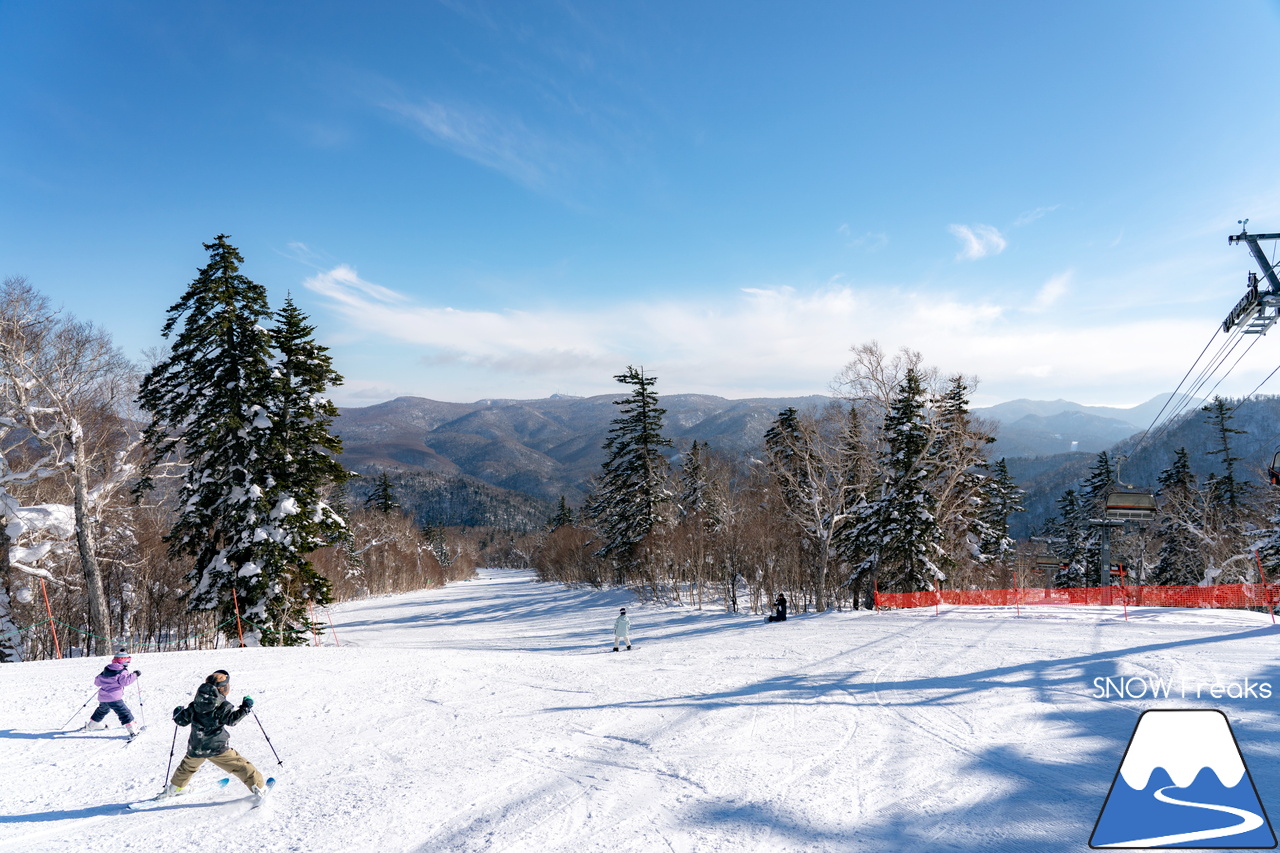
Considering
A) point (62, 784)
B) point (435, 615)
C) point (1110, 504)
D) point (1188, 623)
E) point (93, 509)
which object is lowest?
point (435, 615)

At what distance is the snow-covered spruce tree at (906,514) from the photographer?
26.7 meters

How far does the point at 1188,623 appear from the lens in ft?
55.9

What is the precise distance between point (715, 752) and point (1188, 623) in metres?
17.0

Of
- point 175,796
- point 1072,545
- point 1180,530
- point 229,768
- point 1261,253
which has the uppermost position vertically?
point 1261,253

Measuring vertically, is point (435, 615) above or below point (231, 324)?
below

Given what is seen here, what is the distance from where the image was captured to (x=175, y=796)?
734 centimetres

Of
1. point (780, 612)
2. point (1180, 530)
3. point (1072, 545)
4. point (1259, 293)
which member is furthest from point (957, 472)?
point (1072, 545)

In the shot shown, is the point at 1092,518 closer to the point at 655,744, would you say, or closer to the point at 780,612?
the point at 780,612

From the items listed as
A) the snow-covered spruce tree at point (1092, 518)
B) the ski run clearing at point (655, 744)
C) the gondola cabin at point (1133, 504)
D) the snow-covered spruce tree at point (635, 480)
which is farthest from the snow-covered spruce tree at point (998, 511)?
the ski run clearing at point (655, 744)

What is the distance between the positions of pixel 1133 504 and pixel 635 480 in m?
26.3

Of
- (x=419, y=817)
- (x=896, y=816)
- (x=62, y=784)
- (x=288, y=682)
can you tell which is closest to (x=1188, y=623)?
(x=896, y=816)

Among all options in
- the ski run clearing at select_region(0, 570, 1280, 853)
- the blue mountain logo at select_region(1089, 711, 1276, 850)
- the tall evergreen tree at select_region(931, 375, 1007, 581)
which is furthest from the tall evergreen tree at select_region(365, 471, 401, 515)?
the blue mountain logo at select_region(1089, 711, 1276, 850)

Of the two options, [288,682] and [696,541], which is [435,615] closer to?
[696,541]

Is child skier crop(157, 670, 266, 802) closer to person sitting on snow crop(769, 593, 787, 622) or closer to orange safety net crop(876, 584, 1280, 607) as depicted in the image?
person sitting on snow crop(769, 593, 787, 622)
